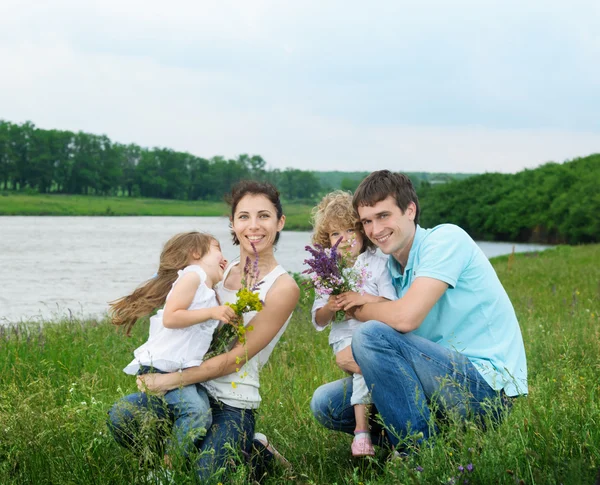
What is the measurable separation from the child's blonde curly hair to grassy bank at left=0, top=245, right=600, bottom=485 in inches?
45.3

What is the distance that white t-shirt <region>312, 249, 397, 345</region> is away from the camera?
3.99 meters

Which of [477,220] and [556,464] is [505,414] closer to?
[556,464]

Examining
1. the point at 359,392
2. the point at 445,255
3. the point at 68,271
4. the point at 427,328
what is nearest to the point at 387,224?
the point at 445,255

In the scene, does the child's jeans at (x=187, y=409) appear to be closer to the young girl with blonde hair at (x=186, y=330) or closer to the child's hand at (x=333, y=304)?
the young girl with blonde hair at (x=186, y=330)

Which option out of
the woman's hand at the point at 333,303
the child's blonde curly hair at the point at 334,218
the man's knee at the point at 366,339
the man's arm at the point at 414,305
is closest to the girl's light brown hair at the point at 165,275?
the child's blonde curly hair at the point at 334,218

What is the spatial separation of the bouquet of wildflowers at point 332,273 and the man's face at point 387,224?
19cm

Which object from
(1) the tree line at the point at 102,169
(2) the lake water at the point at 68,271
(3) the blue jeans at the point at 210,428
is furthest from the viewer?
(1) the tree line at the point at 102,169

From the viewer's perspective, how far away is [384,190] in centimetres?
380

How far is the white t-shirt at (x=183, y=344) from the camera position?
3.73 meters

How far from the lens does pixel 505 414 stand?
3.41m

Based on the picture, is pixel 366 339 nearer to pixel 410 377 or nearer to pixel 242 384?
pixel 410 377

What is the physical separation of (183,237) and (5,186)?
311ft

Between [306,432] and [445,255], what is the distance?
1.41m

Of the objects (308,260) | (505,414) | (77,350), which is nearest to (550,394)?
(505,414)
